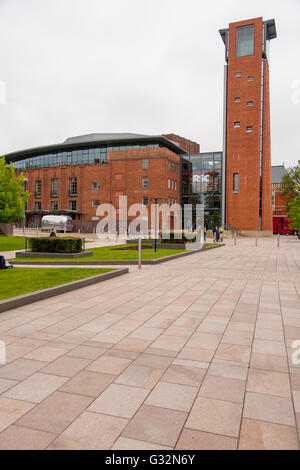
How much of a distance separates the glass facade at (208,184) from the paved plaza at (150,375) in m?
55.5

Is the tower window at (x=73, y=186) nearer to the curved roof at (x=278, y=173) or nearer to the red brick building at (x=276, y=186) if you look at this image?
the red brick building at (x=276, y=186)

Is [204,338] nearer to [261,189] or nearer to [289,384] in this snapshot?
[289,384]

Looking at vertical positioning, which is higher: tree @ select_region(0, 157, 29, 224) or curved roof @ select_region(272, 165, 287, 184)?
curved roof @ select_region(272, 165, 287, 184)

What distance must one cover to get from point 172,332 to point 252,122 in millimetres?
55437

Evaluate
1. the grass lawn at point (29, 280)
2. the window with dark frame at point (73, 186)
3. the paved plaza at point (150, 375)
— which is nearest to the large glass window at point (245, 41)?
the window with dark frame at point (73, 186)

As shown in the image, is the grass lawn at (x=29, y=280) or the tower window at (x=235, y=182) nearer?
the grass lawn at (x=29, y=280)

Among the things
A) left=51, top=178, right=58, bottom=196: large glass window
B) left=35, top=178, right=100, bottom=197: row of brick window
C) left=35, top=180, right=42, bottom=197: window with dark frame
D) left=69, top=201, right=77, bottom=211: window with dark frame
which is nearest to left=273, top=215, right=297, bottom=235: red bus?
left=35, top=178, right=100, bottom=197: row of brick window

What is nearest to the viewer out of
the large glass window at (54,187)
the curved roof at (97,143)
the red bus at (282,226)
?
the curved roof at (97,143)

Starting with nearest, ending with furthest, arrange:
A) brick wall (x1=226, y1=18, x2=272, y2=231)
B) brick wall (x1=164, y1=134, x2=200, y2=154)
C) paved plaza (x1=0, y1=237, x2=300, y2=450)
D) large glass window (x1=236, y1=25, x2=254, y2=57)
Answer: paved plaza (x1=0, y1=237, x2=300, y2=450)
brick wall (x1=226, y1=18, x2=272, y2=231)
large glass window (x1=236, y1=25, x2=254, y2=57)
brick wall (x1=164, y1=134, x2=200, y2=154)

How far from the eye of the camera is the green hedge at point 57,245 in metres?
19.1

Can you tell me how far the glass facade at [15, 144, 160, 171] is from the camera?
223ft

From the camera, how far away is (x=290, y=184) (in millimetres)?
64000

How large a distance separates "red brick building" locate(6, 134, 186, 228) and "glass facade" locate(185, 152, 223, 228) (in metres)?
3.27

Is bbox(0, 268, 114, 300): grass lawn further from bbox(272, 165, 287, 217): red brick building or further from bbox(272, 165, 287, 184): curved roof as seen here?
bbox(272, 165, 287, 184): curved roof
